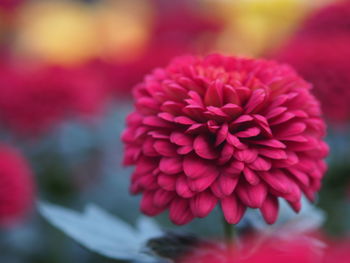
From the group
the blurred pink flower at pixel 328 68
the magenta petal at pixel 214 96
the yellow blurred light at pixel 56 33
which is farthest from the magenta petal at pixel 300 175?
the yellow blurred light at pixel 56 33

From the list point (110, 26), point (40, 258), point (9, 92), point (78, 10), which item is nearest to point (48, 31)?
point (110, 26)

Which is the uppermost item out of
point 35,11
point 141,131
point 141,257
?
point 35,11

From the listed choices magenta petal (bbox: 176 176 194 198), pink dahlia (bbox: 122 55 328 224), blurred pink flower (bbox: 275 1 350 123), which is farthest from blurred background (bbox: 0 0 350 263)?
magenta petal (bbox: 176 176 194 198)

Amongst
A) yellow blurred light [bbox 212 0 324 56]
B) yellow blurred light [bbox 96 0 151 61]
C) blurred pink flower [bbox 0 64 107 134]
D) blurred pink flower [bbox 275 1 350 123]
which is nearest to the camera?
blurred pink flower [bbox 275 1 350 123]

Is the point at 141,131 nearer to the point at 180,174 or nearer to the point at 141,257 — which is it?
the point at 180,174

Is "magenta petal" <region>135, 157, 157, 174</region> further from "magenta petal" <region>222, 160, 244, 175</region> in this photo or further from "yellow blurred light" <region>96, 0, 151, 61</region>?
"yellow blurred light" <region>96, 0, 151, 61</region>

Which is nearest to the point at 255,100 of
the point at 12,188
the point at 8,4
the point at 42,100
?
the point at 12,188

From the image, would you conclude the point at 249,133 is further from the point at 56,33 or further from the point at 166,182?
the point at 56,33
